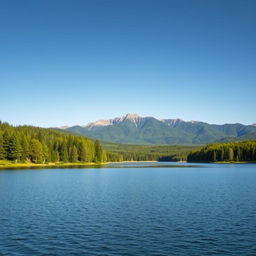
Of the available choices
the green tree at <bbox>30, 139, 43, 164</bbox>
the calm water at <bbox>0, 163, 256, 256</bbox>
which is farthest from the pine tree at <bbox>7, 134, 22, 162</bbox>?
the calm water at <bbox>0, 163, 256, 256</bbox>

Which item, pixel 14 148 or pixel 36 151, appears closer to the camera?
pixel 14 148

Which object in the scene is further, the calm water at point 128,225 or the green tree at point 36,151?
the green tree at point 36,151

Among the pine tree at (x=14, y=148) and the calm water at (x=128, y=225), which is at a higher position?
the pine tree at (x=14, y=148)

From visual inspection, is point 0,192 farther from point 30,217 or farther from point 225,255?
point 225,255

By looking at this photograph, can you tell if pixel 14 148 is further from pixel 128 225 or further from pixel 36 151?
pixel 128 225

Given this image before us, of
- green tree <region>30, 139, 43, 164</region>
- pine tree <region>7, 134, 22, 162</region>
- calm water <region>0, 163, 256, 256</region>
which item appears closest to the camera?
calm water <region>0, 163, 256, 256</region>

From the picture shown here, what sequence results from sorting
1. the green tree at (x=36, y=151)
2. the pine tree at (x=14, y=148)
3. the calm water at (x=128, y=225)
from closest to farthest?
the calm water at (x=128, y=225), the pine tree at (x=14, y=148), the green tree at (x=36, y=151)

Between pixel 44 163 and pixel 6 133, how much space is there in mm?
32718

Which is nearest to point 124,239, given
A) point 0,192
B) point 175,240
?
point 175,240

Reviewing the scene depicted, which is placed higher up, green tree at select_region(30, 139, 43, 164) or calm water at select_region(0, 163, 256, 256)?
green tree at select_region(30, 139, 43, 164)

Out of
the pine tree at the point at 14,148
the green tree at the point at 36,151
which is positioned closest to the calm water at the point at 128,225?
the pine tree at the point at 14,148

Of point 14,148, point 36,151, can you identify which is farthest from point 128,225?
point 36,151

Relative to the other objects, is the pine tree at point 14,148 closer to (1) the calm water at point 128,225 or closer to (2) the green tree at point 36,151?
(2) the green tree at point 36,151

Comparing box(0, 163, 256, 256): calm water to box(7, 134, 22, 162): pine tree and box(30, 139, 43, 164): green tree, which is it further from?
box(30, 139, 43, 164): green tree
